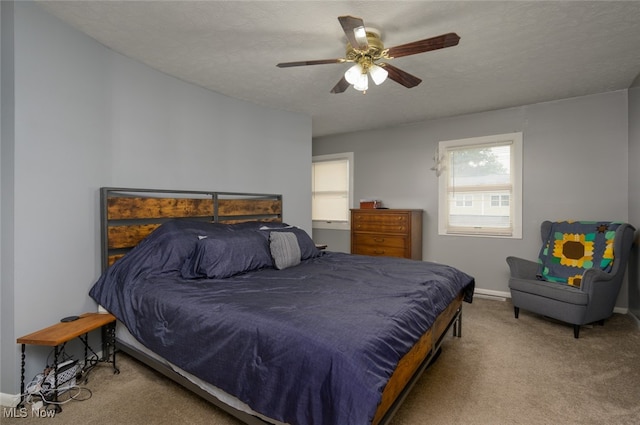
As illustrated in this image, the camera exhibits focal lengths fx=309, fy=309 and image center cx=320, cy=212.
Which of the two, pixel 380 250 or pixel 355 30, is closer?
pixel 355 30

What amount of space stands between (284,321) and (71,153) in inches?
81.0

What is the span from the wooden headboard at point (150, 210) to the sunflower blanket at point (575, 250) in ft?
11.0

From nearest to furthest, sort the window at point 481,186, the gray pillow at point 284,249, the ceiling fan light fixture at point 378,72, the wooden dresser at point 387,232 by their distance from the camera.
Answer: the ceiling fan light fixture at point 378,72, the gray pillow at point 284,249, the window at point 481,186, the wooden dresser at point 387,232

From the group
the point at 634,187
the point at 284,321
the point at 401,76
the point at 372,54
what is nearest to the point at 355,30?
the point at 372,54

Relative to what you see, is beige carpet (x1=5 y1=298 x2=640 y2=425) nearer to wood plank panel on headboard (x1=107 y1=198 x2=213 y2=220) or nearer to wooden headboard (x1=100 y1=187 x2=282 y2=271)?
wooden headboard (x1=100 y1=187 x2=282 y2=271)

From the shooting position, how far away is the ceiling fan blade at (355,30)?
167cm

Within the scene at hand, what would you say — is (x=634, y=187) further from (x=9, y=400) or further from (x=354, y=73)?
(x=9, y=400)

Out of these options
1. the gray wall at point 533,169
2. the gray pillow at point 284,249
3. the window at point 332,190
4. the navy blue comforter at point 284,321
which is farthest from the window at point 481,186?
the gray pillow at point 284,249

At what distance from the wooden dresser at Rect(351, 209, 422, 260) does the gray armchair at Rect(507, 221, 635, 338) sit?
4.35 ft

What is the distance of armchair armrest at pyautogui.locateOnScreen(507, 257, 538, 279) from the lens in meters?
3.41

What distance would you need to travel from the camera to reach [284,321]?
1.46 meters

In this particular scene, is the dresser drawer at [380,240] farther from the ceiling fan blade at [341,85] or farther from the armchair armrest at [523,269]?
the ceiling fan blade at [341,85]

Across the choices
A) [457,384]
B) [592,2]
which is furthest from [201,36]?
[457,384]

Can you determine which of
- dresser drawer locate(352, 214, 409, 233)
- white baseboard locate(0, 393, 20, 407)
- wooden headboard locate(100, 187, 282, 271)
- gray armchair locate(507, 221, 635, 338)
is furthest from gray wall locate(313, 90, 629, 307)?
white baseboard locate(0, 393, 20, 407)
